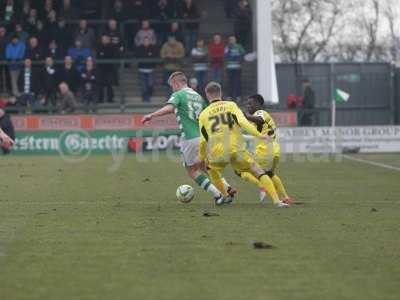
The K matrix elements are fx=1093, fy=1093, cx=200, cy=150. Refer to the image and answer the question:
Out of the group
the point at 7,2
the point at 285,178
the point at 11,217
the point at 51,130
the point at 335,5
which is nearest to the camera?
the point at 11,217

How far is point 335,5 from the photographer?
7675 centimetres

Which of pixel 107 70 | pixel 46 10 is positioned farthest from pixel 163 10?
pixel 46 10

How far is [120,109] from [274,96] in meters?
5.47

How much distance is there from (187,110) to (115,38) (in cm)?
2149

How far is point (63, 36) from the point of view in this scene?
1480 inches

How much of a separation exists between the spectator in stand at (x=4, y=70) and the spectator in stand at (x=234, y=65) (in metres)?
7.58

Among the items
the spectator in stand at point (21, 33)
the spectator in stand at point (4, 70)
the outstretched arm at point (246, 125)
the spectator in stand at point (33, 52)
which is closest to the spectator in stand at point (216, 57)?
the spectator in stand at point (33, 52)

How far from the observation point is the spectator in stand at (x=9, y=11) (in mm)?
38625

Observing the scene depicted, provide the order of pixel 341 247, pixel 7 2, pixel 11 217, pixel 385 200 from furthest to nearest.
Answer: pixel 7 2 < pixel 385 200 < pixel 11 217 < pixel 341 247

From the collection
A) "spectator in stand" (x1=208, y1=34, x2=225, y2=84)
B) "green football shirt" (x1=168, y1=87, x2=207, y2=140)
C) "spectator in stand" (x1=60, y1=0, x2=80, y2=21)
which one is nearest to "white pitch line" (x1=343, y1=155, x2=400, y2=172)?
"spectator in stand" (x1=208, y1=34, x2=225, y2=84)

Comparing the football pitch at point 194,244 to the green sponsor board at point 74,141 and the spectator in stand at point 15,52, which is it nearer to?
the green sponsor board at point 74,141

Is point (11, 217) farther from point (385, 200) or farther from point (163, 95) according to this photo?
point (163, 95)

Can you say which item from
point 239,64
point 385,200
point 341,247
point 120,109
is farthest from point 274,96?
point 341,247

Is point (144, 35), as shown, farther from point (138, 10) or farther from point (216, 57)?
point (216, 57)
